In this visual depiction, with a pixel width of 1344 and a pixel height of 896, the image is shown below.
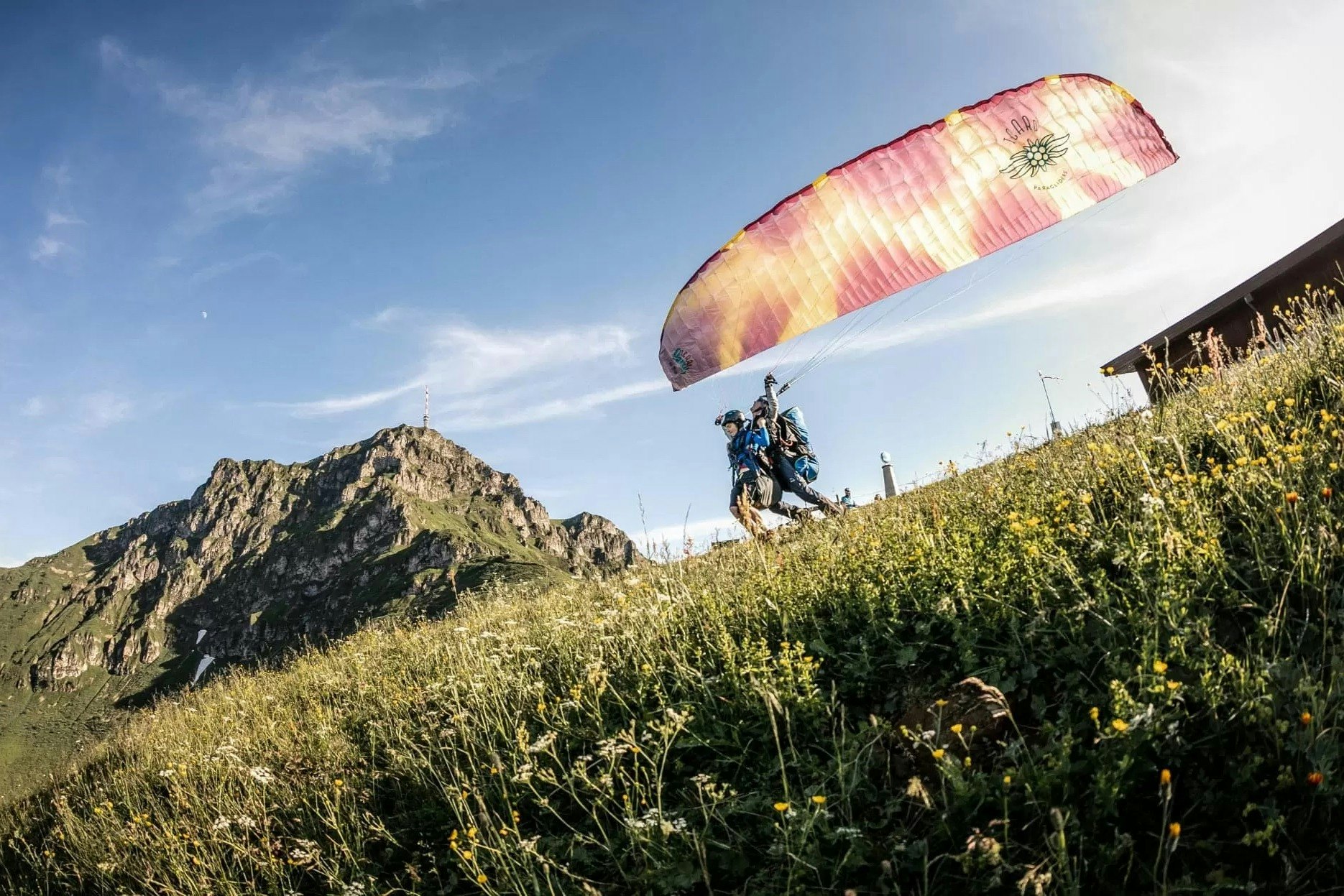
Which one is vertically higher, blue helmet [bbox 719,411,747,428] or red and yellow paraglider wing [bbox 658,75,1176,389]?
red and yellow paraglider wing [bbox 658,75,1176,389]

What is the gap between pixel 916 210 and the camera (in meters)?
10.2

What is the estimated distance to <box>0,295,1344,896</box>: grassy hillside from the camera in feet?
8.38

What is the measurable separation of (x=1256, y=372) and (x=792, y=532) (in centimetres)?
493

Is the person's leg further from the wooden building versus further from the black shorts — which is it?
the wooden building

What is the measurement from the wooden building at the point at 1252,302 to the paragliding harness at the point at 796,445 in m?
6.13

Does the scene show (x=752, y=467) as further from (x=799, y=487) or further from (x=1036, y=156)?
(x=1036, y=156)

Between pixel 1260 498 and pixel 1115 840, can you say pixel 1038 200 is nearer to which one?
pixel 1260 498

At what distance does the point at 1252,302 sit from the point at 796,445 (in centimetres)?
1306

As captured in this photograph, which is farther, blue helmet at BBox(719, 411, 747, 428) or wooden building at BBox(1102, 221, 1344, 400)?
wooden building at BBox(1102, 221, 1344, 400)

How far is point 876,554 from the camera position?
4.81m

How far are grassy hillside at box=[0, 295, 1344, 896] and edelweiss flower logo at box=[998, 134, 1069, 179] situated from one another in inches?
207

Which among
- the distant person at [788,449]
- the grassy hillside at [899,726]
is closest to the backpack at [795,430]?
the distant person at [788,449]

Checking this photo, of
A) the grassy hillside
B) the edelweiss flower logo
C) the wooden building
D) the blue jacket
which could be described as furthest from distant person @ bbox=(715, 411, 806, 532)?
the wooden building

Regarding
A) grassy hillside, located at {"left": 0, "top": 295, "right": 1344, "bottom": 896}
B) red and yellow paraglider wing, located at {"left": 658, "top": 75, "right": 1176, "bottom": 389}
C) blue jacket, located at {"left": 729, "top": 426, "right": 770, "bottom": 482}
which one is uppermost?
red and yellow paraglider wing, located at {"left": 658, "top": 75, "right": 1176, "bottom": 389}
